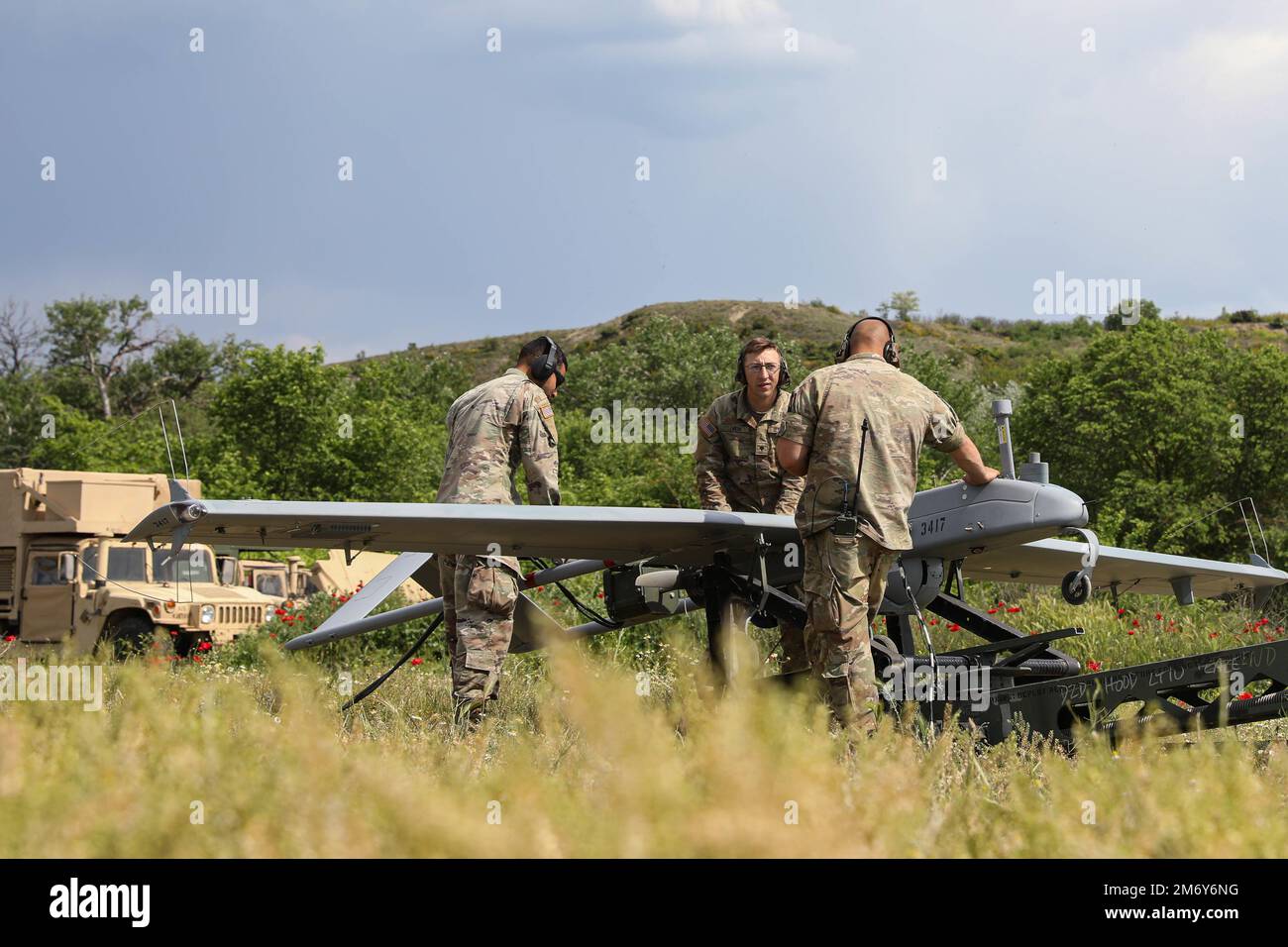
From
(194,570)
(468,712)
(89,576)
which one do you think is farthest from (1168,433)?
(468,712)

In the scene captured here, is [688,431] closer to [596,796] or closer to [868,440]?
[868,440]

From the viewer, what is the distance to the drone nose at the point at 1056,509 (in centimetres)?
595

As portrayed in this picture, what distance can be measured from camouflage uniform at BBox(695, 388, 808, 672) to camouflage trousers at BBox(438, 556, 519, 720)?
60.7 inches

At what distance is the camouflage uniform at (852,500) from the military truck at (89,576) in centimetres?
1296

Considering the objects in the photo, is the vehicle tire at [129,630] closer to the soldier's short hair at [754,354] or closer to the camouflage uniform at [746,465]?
the camouflage uniform at [746,465]

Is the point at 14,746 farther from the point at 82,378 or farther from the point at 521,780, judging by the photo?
the point at 82,378

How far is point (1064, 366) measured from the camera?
94.9 ft

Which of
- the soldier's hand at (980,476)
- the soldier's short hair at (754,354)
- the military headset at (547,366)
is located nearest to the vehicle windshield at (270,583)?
the military headset at (547,366)

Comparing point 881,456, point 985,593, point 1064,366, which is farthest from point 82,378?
point 881,456

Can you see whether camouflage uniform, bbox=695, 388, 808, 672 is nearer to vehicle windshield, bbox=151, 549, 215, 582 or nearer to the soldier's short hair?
the soldier's short hair

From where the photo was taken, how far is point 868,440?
565 centimetres

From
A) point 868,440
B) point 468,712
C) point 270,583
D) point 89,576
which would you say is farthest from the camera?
point 270,583

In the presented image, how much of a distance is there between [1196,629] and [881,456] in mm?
7460

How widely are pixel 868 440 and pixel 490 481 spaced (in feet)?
7.71
